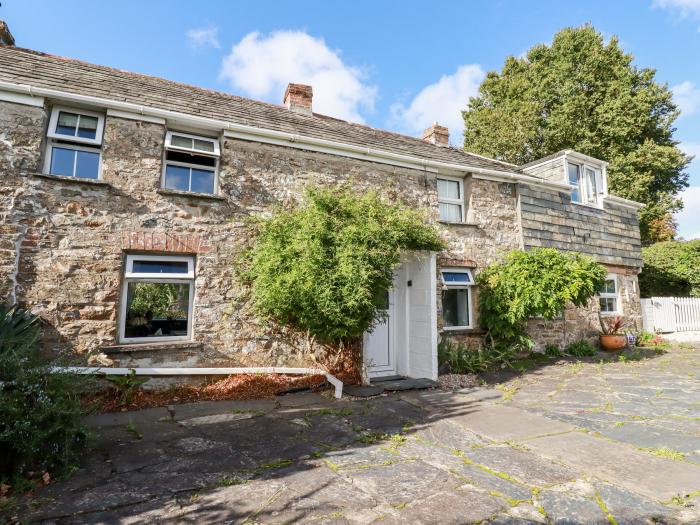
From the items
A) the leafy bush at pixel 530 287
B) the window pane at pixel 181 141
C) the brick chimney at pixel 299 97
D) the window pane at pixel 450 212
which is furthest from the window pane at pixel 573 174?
the window pane at pixel 181 141

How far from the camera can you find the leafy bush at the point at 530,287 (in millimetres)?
8516

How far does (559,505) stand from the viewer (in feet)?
9.52

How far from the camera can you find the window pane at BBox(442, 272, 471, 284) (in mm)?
9250

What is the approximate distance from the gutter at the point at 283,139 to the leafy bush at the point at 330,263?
5.58 feet

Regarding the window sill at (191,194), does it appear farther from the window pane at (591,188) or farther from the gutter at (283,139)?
the window pane at (591,188)

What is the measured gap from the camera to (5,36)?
27.1 ft

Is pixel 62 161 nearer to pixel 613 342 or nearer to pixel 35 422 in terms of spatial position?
pixel 35 422

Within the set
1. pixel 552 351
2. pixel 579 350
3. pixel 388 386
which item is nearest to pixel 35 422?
pixel 388 386

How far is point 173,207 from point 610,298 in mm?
13428

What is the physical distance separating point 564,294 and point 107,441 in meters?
8.82

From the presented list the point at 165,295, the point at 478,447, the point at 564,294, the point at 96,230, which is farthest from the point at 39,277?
the point at 564,294

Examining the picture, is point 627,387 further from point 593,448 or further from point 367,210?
point 367,210

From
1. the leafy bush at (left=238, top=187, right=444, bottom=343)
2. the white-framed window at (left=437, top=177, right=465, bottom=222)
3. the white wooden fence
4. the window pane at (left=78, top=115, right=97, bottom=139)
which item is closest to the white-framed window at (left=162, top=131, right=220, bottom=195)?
the window pane at (left=78, top=115, right=97, bottom=139)

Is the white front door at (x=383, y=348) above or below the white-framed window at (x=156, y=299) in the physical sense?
below
